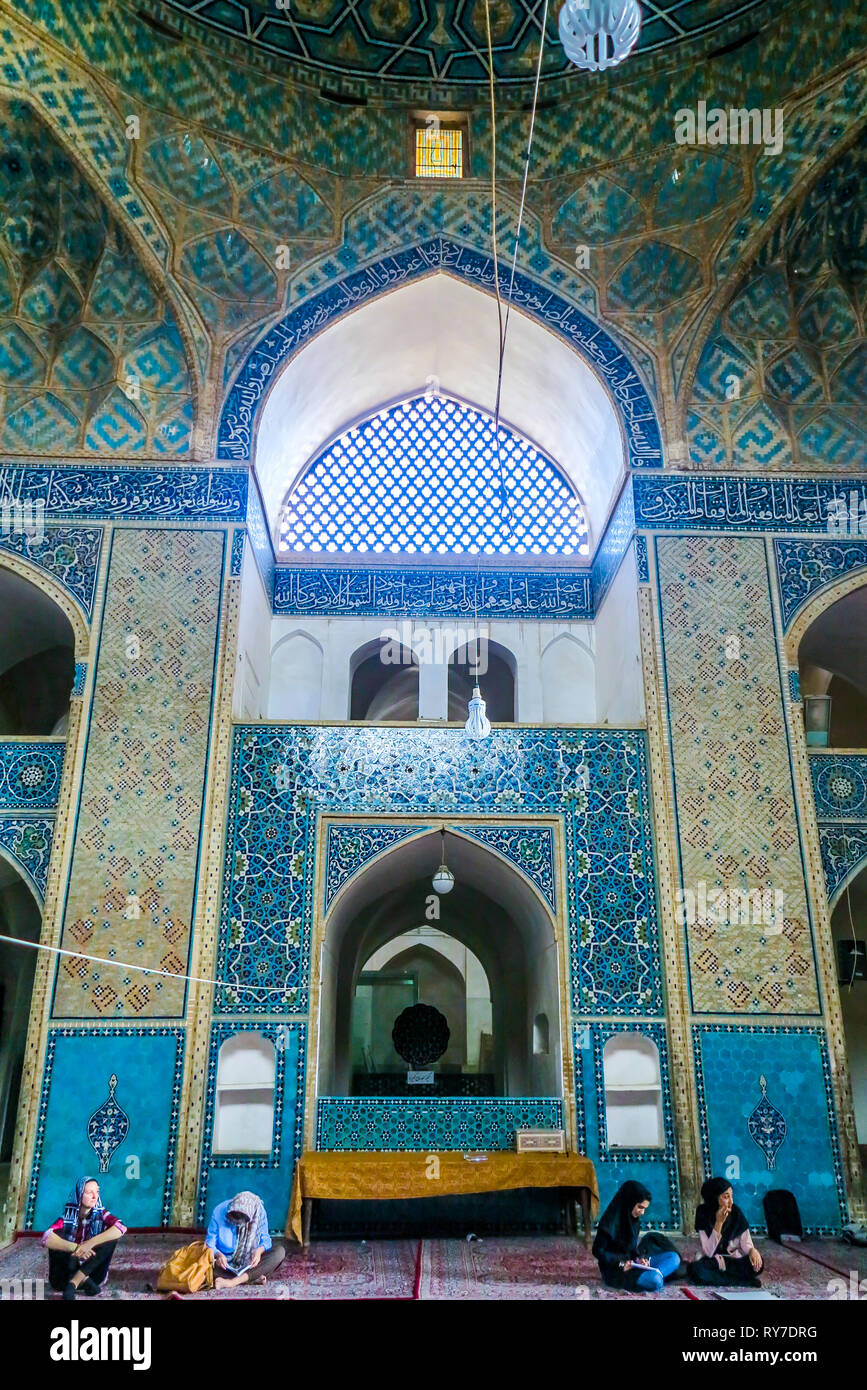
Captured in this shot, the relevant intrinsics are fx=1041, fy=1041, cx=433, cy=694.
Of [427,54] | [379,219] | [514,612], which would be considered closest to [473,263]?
[379,219]

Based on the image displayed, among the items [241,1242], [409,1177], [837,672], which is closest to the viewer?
[241,1242]

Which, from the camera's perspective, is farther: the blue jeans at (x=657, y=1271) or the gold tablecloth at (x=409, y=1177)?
the gold tablecloth at (x=409, y=1177)

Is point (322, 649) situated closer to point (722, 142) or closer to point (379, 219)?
point (379, 219)

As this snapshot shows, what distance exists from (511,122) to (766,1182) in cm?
703

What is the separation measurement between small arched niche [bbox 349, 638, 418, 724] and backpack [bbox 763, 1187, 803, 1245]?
14.5 feet

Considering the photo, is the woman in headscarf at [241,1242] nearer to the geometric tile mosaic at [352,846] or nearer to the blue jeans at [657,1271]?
the blue jeans at [657,1271]

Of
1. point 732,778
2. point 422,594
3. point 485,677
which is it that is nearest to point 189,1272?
point 732,778

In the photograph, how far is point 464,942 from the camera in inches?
416

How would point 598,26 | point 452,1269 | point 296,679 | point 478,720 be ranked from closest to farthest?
point 598,26, point 452,1269, point 478,720, point 296,679

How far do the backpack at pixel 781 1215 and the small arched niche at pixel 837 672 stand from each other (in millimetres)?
3370

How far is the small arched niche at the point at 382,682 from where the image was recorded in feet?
27.0

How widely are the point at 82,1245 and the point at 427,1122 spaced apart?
218 centimetres

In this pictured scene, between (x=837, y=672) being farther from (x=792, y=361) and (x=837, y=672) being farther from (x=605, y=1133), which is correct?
(x=605, y=1133)

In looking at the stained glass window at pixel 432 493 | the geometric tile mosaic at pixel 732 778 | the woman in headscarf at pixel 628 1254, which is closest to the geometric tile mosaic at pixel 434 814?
the geometric tile mosaic at pixel 732 778
